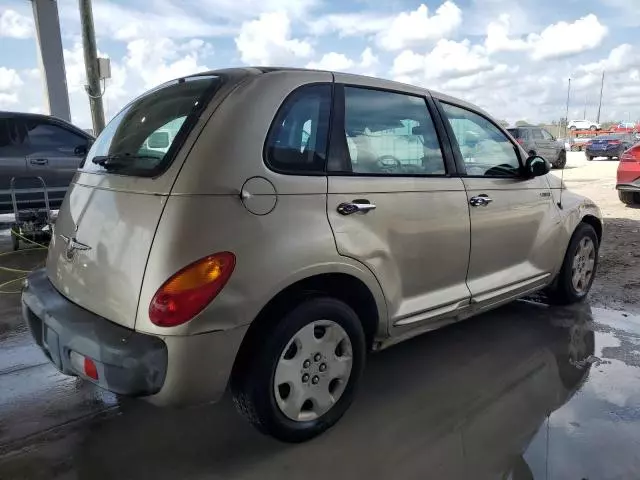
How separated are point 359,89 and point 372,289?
109 centimetres

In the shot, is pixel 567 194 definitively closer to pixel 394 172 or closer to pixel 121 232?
pixel 394 172

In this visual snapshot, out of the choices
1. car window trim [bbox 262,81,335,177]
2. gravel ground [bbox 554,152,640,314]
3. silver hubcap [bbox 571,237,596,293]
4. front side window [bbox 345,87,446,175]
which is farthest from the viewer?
gravel ground [bbox 554,152,640,314]

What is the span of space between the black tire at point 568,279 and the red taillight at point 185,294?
3.27 meters

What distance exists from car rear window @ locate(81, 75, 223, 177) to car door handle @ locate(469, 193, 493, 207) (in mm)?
1682

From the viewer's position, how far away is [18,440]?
2.63 meters

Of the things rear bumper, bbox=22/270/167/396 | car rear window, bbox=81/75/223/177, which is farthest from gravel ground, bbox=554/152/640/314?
rear bumper, bbox=22/270/167/396

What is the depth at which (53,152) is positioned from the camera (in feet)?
25.9

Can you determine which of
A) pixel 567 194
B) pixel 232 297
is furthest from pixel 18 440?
pixel 567 194

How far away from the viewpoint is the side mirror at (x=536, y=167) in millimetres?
3768

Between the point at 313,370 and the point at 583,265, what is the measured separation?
3.12 metres

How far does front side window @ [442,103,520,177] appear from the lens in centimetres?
342

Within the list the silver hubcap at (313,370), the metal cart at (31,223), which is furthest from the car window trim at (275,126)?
the metal cart at (31,223)

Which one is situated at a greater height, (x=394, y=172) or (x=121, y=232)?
(x=394, y=172)

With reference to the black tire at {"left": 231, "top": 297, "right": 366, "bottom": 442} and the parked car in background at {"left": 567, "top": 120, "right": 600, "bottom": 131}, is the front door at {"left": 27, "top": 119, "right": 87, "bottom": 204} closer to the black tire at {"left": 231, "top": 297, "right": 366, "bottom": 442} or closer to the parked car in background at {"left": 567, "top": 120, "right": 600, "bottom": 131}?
the black tire at {"left": 231, "top": 297, "right": 366, "bottom": 442}
